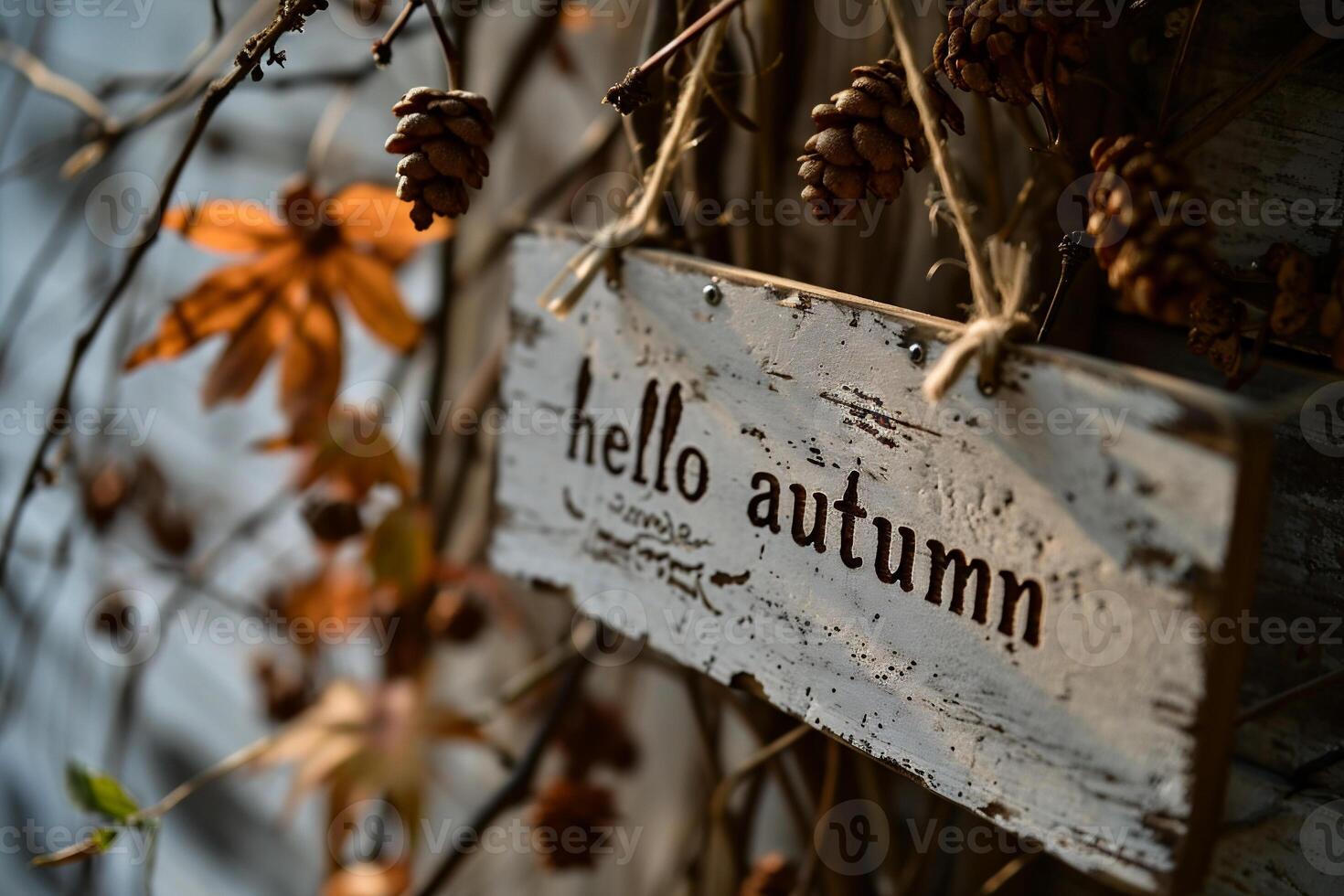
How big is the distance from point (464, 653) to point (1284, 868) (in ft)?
2.26

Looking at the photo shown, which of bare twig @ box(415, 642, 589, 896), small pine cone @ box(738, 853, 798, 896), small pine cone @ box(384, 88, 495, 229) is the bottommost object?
small pine cone @ box(738, 853, 798, 896)

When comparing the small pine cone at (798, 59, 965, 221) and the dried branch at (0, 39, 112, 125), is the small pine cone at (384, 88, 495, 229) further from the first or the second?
the dried branch at (0, 39, 112, 125)

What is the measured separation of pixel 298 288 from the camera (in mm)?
659

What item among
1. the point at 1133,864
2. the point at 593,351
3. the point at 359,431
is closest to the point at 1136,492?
the point at 1133,864

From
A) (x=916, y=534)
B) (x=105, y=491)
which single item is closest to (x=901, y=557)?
(x=916, y=534)

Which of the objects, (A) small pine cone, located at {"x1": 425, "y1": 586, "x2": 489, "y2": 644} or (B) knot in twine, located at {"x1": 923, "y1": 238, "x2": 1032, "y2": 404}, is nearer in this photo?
(B) knot in twine, located at {"x1": 923, "y1": 238, "x2": 1032, "y2": 404}

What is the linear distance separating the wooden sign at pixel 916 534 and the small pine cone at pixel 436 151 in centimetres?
8

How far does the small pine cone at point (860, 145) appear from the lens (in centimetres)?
34

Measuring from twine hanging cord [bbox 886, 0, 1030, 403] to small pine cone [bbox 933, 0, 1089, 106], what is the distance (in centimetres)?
2

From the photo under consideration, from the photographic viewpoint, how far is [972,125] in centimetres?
54

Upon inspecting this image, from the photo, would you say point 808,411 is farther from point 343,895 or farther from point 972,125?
point 343,895

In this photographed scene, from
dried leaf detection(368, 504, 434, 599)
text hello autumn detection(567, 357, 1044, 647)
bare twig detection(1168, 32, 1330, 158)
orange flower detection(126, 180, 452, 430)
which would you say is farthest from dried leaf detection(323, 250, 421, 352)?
bare twig detection(1168, 32, 1330, 158)

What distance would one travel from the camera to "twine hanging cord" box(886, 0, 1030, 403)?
Result: 315 millimetres

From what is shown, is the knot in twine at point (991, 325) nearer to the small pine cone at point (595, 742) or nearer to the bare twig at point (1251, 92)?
the bare twig at point (1251, 92)
